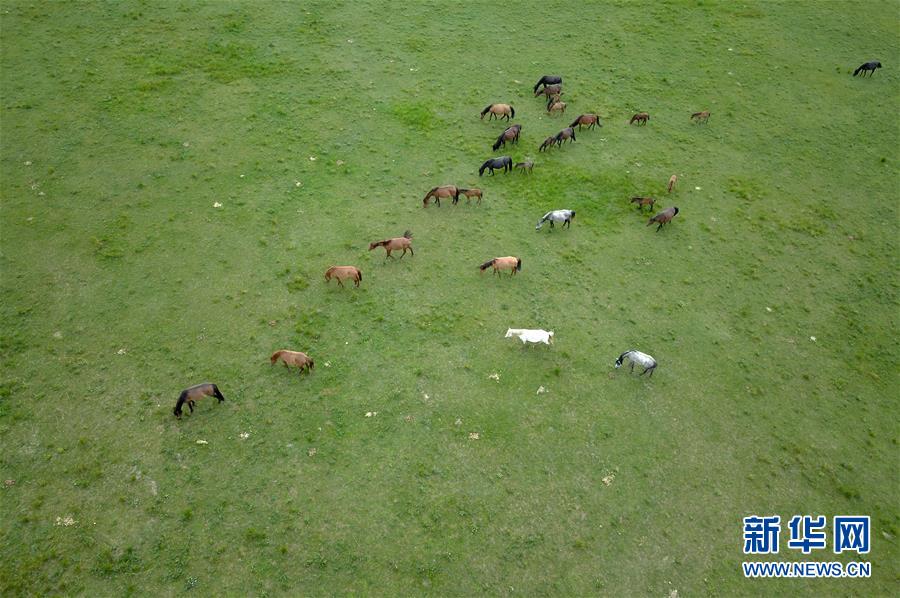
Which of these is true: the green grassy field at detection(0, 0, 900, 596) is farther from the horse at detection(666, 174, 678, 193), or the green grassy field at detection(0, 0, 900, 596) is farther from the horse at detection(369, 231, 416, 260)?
the horse at detection(369, 231, 416, 260)

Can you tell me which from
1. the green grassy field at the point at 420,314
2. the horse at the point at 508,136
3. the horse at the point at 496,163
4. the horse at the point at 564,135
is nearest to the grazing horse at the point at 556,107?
the green grassy field at the point at 420,314

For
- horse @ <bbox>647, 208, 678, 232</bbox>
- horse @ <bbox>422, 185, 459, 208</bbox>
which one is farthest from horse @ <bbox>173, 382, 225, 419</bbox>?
horse @ <bbox>647, 208, 678, 232</bbox>

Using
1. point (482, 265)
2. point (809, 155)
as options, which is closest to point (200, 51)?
point (482, 265)

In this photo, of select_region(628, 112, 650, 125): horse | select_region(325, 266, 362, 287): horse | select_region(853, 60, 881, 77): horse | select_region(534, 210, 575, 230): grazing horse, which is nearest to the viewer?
select_region(325, 266, 362, 287): horse

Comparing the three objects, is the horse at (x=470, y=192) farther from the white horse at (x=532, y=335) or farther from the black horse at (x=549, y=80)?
the black horse at (x=549, y=80)

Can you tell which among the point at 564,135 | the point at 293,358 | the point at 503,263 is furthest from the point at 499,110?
the point at 293,358

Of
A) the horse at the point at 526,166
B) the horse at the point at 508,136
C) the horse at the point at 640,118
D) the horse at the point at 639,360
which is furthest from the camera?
the horse at the point at 640,118
